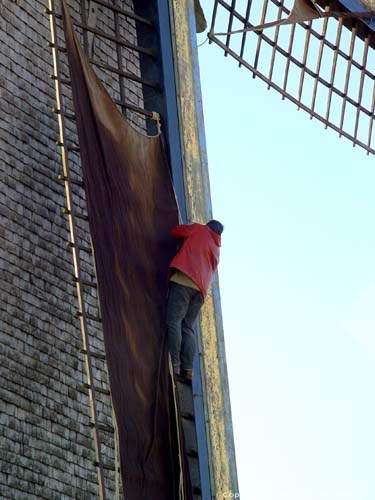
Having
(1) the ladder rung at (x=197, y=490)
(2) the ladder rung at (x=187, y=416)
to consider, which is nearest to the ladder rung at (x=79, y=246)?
(2) the ladder rung at (x=187, y=416)

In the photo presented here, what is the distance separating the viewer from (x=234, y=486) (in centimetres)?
1027

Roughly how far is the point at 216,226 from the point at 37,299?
1352mm

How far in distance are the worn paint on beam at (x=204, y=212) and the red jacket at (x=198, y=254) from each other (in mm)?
280

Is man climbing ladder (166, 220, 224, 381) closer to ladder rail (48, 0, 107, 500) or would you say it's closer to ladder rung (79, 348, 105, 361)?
ladder rung (79, 348, 105, 361)

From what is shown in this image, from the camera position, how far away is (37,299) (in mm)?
10977

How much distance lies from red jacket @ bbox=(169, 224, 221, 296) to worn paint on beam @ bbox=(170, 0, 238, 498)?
0.28 metres

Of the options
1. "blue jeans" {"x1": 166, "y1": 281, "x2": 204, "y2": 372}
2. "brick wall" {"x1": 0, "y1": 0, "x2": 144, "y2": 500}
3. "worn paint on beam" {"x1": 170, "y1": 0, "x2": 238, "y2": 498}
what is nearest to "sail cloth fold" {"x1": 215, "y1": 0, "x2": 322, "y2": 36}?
"worn paint on beam" {"x1": 170, "y1": 0, "x2": 238, "y2": 498}

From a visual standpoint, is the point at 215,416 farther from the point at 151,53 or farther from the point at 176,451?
the point at 151,53

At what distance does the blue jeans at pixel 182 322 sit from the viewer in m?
10.1

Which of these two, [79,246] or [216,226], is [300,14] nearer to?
[216,226]

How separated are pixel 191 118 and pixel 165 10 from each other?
31.8 inches

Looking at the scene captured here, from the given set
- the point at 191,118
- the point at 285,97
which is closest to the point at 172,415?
the point at 191,118

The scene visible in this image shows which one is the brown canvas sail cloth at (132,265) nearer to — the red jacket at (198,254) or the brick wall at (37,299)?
the red jacket at (198,254)

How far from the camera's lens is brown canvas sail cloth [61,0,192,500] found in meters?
9.59
